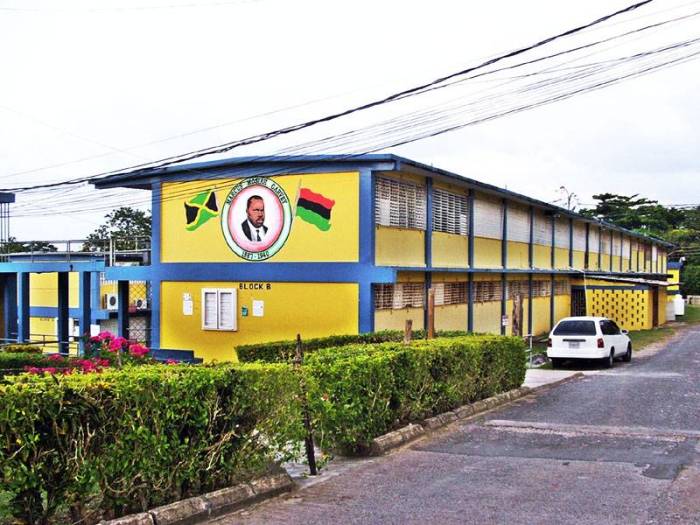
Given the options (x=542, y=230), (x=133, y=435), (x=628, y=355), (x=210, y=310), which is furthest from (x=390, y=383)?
(x=542, y=230)

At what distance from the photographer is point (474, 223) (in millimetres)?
29188

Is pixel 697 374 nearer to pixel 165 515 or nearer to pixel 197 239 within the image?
pixel 197 239

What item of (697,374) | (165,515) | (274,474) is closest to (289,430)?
(274,474)

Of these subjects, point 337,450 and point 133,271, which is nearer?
point 337,450

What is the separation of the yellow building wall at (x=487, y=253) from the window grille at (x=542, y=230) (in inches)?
239

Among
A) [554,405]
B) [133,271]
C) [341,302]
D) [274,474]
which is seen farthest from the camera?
[133,271]

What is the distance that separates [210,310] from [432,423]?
1309cm

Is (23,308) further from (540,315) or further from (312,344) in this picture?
(540,315)

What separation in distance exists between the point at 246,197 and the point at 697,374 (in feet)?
43.9

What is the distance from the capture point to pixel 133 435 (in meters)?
7.19

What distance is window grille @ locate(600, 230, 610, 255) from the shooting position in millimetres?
53375

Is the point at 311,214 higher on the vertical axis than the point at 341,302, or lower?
higher

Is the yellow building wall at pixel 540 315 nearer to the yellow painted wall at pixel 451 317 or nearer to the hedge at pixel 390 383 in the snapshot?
the yellow painted wall at pixel 451 317

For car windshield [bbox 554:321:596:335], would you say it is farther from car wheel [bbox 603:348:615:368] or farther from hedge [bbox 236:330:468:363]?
hedge [bbox 236:330:468:363]
